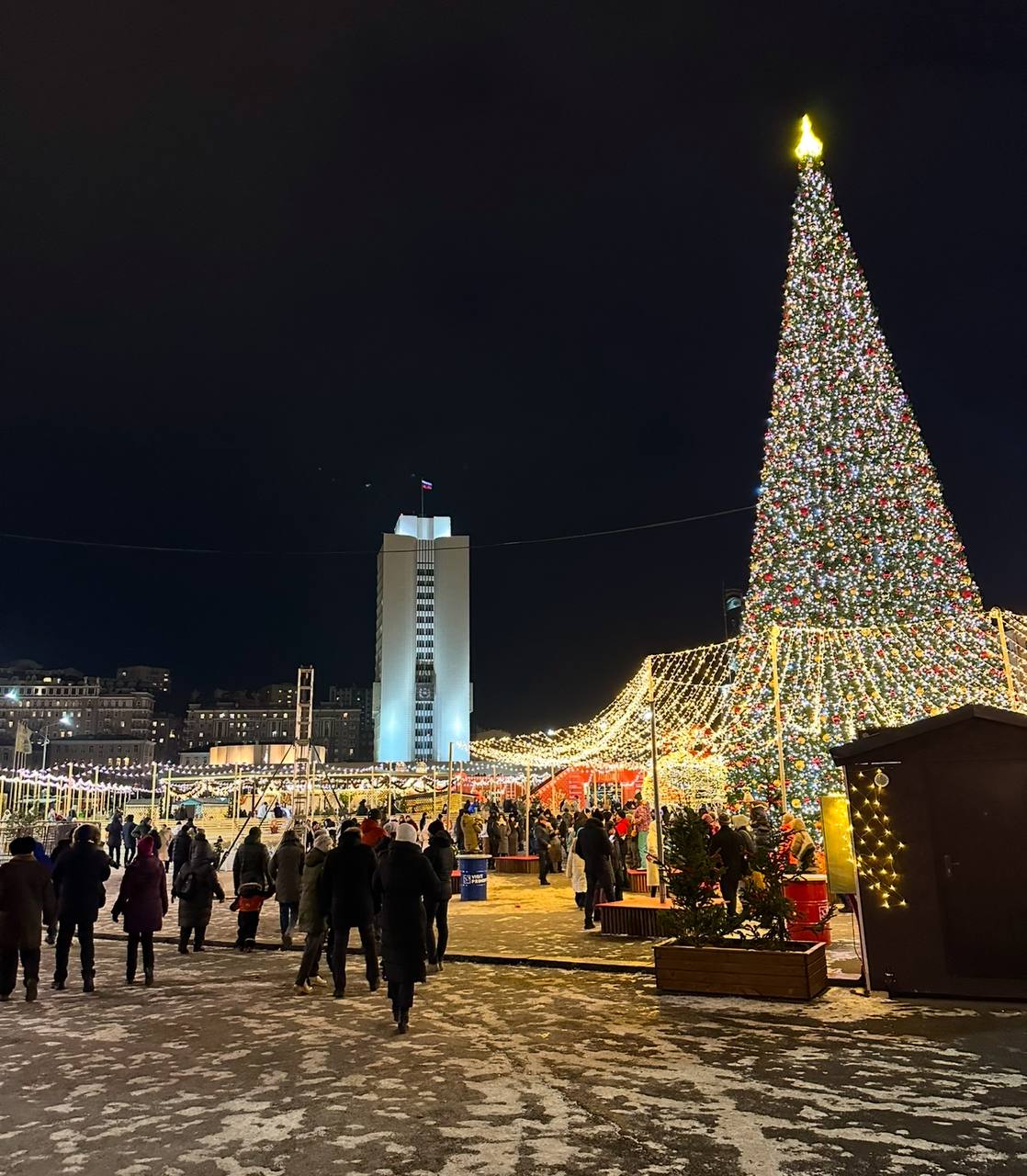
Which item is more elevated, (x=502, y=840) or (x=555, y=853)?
(x=502, y=840)

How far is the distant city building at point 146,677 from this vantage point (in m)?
155

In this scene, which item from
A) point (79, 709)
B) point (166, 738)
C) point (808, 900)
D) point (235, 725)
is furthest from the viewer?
point (166, 738)

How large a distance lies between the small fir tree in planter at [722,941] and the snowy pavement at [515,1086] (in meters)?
0.22

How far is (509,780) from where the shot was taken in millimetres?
35938

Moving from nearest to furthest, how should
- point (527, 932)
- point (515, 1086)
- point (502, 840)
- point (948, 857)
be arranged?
point (515, 1086)
point (948, 857)
point (527, 932)
point (502, 840)

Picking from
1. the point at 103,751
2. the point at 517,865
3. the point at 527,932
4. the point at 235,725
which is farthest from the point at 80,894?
the point at 235,725

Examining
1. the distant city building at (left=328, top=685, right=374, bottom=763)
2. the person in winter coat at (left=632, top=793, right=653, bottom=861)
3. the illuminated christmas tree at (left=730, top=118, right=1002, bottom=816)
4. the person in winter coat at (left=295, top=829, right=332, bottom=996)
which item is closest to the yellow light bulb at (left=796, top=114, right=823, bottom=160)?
the illuminated christmas tree at (left=730, top=118, right=1002, bottom=816)

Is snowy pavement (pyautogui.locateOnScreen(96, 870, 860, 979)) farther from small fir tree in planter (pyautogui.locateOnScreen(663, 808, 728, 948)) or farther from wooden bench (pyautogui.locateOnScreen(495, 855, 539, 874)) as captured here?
wooden bench (pyautogui.locateOnScreen(495, 855, 539, 874))

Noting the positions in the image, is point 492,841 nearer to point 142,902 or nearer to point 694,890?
point 142,902

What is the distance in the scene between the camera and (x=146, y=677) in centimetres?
16125

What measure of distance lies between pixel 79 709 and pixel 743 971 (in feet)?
459

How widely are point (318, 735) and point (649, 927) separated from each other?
483 feet

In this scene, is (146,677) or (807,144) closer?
(807,144)

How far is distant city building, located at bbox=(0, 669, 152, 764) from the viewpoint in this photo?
12338cm
